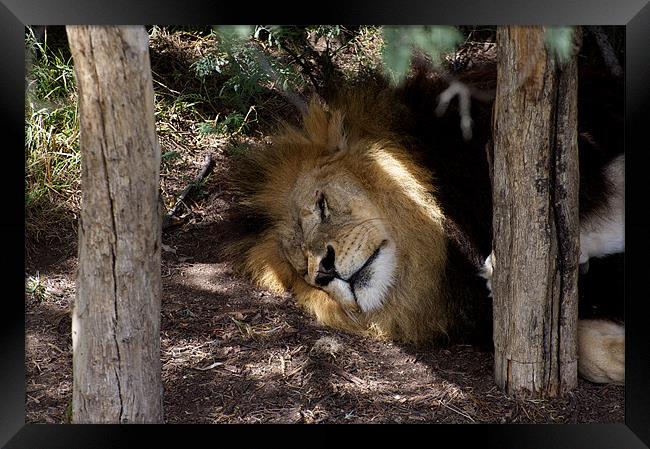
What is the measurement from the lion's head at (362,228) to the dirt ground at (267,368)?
0.12 m

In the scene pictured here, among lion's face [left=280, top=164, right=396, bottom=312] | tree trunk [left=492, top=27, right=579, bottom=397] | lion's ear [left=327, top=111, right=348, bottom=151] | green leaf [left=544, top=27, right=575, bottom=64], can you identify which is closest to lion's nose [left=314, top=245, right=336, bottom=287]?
lion's face [left=280, top=164, right=396, bottom=312]

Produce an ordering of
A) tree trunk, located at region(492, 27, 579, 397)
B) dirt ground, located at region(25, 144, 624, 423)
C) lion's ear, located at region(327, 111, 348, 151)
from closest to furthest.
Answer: tree trunk, located at region(492, 27, 579, 397)
dirt ground, located at region(25, 144, 624, 423)
lion's ear, located at region(327, 111, 348, 151)

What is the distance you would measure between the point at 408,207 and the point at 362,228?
8.4 inches

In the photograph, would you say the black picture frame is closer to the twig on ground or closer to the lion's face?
the lion's face

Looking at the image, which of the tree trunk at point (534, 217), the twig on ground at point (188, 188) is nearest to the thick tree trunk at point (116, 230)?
the tree trunk at point (534, 217)

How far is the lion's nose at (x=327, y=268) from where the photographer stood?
2.88 metres

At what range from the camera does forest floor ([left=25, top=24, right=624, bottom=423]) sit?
2.60 meters

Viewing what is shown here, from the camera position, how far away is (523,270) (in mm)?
2459

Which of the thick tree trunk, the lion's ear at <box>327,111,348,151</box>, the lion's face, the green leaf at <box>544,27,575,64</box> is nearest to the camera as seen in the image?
the thick tree trunk

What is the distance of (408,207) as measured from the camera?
9.80 ft

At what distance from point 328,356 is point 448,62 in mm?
1270
